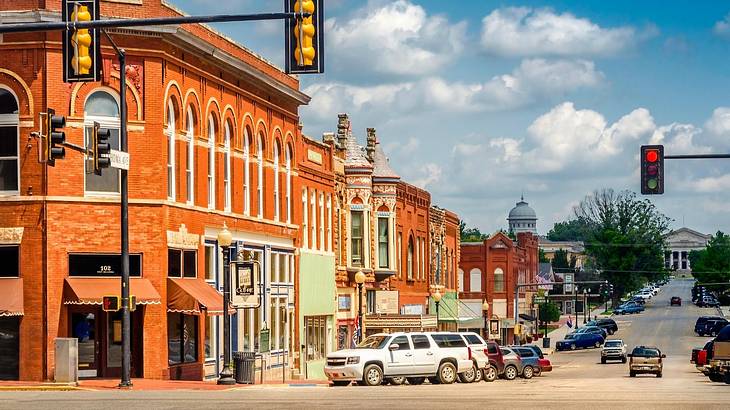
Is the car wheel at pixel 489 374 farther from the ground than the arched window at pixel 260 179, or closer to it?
closer to it

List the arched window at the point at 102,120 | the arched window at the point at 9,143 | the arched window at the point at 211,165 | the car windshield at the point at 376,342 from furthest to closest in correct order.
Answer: the arched window at the point at 211,165 < the car windshield at the point at 376,342 < the arched window at the point at 102,120 < the arched window at the point at 9,143

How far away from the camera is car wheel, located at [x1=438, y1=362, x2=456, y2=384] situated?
4294cm

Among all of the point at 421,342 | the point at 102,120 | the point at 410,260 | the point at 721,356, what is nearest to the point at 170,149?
the point at 102,120

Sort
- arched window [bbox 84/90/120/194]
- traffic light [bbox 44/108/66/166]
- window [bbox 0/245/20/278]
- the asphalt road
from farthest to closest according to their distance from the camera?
1. arched window [bbox 84/90/120/194]
2. window [bbox 0/245/20/278]
3. traffic light [bbox 44/108/66/166]
4. the asphalt road

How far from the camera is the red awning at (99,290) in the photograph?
3922cm

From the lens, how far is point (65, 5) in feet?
79.3

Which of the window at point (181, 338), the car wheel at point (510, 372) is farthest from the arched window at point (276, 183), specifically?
the window at point (181, 338)

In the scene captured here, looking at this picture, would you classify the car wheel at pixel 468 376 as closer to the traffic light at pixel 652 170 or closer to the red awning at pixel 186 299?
the red awning at pixel 186 299

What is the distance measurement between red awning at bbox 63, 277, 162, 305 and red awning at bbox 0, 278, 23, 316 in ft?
4.20

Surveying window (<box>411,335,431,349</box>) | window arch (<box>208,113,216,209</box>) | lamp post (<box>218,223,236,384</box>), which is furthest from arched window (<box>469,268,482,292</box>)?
lamp post (<box>218,223,236,384</box>)

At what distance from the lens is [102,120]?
40.4m

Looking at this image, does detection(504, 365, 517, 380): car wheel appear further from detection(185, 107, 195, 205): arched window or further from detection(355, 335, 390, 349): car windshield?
detection(185, 107, 195, 205): arched window

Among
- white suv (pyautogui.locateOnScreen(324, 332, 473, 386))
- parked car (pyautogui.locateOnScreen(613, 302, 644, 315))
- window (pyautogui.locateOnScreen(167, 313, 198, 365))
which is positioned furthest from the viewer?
parked car (pyautogui.locateOnScreen(613, 302, 644, 315))

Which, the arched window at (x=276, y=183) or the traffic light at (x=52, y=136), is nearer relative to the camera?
the traffic light at (x=52, y=136)
